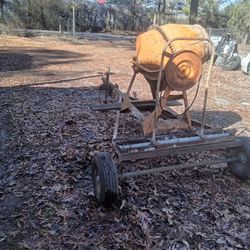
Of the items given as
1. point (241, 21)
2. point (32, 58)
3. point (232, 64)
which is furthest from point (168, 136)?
point (241, 21)

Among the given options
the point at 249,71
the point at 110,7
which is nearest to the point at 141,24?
the point at 110,7

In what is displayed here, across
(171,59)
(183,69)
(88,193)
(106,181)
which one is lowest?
(88,193)

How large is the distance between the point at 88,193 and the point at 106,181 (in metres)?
0.55

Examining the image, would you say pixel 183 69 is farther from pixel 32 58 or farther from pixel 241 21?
pixel 241 21

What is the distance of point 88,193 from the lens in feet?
11.9

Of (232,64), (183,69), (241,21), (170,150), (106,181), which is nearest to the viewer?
(106,181)

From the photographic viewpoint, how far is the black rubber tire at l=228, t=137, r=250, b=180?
3803 millimetres

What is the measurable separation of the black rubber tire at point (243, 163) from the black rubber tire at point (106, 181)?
1.56m

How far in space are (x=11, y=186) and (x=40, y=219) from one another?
2.47 ft

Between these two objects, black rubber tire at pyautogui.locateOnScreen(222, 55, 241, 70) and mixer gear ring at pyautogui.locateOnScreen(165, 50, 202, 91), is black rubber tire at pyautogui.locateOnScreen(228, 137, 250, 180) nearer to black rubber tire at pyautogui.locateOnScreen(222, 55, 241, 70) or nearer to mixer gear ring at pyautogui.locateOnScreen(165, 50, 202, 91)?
mixer gear ring at pyautogui.locateOnScreen(165, 50, 202, 91)

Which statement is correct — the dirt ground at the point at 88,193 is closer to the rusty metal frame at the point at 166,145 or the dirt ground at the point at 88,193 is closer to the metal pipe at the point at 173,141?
the rusty metal frame at the point at 166,145

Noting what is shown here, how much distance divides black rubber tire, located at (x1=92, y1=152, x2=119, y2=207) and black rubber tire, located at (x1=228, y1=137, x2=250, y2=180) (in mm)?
1555

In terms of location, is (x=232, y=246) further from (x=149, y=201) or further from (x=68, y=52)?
(x=68, y=52)

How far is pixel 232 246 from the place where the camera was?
296 centimetres
